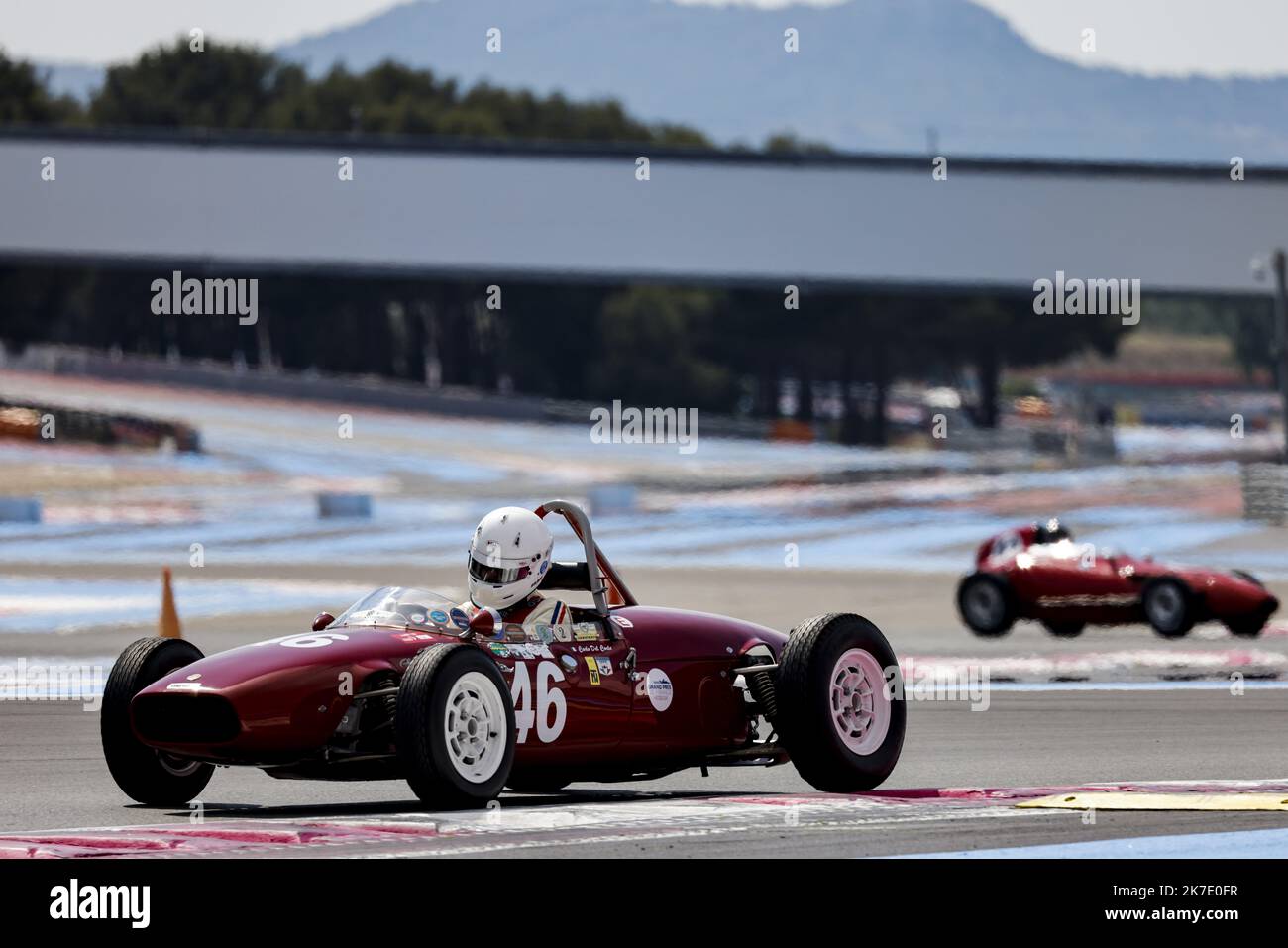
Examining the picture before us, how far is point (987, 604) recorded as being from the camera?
72.4 feet

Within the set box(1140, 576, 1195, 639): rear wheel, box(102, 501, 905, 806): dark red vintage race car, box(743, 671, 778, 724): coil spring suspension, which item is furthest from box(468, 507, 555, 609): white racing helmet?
box(1140, 576, 1195, 639): rear wheel

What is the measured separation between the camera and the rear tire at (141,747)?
8.95m

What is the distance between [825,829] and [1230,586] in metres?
14.0

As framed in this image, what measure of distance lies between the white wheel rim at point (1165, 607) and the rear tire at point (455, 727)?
13634 mm

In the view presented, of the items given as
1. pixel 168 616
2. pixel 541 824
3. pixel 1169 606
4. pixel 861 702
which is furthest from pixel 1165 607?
pixel 541 824

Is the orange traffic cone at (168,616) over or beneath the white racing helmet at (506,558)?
beneath

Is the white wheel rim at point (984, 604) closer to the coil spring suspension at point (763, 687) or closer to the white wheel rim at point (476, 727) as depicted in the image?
the coil spring suspension at point (763, 687)

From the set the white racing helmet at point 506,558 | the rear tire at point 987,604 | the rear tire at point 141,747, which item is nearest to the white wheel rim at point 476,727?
the white racing helmet at point 506,558

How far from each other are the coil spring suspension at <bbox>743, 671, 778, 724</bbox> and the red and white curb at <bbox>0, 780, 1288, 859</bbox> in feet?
2.01

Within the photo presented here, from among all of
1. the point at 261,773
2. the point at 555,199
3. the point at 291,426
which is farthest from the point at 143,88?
the point at 261,773

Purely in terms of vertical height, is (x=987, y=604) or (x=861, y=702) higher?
(x=861, y=702)

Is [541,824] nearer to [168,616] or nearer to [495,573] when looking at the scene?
[495,573]

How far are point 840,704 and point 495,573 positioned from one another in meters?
1.57

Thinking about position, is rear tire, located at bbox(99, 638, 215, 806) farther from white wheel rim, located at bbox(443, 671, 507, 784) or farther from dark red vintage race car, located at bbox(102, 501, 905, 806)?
white wheel rim, located at bbox(443, 671, 507, 784)
